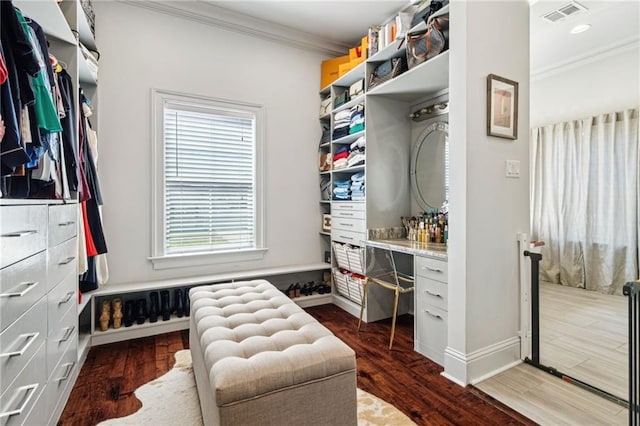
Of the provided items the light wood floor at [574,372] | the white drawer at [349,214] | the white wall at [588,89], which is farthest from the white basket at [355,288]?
the white wall at [588,89]

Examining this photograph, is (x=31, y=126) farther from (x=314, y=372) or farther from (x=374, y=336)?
(x=374, y=336)

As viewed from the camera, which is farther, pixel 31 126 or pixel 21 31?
pixel 31 126

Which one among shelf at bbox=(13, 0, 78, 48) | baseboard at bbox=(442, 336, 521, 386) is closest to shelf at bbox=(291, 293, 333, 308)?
baseboard at bbox=(442, 336, 521, 386)

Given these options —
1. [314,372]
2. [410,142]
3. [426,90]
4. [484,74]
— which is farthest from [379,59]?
[314,372]

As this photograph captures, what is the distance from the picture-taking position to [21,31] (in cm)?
115

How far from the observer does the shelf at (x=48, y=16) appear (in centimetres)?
153

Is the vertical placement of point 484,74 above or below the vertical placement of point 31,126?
above

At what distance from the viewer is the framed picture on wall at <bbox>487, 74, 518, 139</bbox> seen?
6.69 ft

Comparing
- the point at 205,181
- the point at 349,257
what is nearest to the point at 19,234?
the point at 205,181

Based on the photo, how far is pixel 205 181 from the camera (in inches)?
125

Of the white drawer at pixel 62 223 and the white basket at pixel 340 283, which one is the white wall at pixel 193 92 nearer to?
the white basket at pixel 340 283

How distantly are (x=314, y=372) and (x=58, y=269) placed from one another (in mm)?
1389

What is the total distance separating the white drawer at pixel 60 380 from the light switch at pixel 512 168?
112 inches

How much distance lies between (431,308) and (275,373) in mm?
1458
